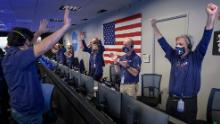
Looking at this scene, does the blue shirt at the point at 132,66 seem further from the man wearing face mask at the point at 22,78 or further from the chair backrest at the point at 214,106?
the man wearing face mask at the point at 22,78

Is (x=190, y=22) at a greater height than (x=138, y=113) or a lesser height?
greater

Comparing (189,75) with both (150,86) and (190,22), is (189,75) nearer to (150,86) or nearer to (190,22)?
(150,86)

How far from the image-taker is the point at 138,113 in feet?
4.77

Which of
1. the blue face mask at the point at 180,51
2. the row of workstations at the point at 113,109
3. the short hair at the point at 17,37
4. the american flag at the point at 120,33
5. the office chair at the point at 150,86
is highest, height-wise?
the american flag at the point at 120,33

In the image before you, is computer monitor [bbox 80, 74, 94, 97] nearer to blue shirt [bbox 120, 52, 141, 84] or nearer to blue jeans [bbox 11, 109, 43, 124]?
blue jeans [bbox 11, 109, 43, 124]

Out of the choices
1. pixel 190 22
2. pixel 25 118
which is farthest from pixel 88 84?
pixel 190 22

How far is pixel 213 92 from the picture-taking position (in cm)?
266

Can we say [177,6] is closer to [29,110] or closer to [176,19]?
[176,19]

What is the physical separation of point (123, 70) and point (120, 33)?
346 cm

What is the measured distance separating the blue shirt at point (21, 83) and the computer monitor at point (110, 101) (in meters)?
0.57

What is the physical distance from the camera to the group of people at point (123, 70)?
1.63 metres

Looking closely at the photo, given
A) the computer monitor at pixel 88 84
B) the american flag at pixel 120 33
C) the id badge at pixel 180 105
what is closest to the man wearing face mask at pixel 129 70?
the computer monitor at pixel 88 84

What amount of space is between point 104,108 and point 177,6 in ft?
10.8

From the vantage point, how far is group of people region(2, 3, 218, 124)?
163cm
